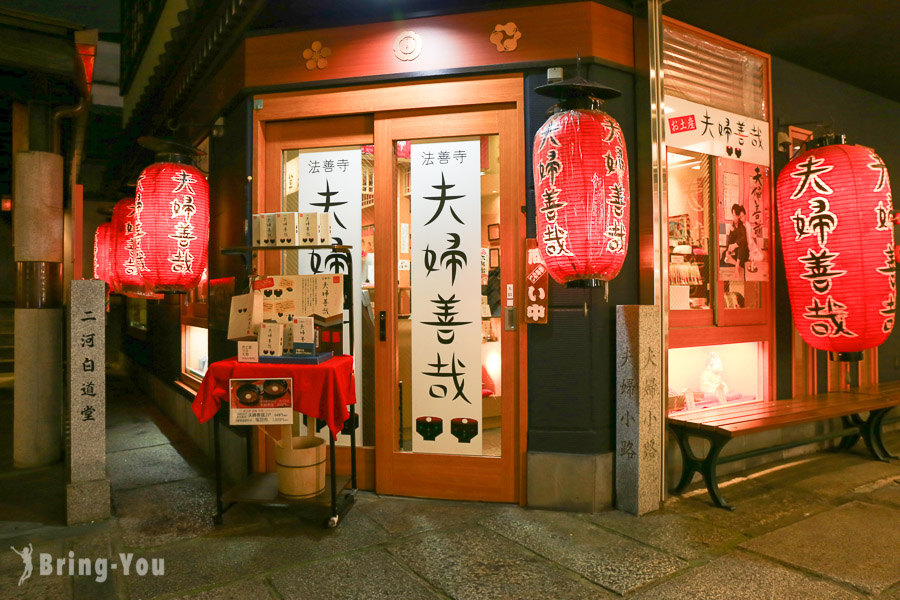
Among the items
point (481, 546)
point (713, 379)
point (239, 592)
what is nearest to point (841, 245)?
point (713, 379)

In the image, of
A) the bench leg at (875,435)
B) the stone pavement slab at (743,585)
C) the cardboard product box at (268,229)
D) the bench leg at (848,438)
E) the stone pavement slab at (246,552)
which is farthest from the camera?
the bench leg at (848,438)

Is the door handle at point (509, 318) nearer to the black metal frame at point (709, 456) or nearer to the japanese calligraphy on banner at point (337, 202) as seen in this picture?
the japanese calligraphy on banner at point (337, 202)

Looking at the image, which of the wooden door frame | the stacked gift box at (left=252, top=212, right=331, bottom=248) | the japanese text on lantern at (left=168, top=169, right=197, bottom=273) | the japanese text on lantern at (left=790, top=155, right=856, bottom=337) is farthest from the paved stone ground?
the stacked gift box at (left=252, top=212, right=331, bottom=248)

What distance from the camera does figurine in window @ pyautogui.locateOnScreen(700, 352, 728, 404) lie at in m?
5.84

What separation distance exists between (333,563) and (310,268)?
2891 mm

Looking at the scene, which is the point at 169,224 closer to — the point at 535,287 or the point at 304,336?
the point at 304,336

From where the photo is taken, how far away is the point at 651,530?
432cm

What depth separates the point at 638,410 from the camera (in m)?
4.62

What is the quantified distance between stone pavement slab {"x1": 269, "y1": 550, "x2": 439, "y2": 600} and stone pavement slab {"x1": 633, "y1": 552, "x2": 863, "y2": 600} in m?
1.49

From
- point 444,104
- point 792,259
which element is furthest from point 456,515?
point 792,259

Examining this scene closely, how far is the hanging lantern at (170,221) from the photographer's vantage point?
507 cm

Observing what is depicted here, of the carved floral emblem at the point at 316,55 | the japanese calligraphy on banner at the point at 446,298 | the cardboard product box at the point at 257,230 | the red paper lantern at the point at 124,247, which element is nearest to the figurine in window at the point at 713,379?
the japanese calligraphy on banner at the point at 446,298

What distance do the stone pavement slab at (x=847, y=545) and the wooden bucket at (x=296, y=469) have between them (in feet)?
11.8

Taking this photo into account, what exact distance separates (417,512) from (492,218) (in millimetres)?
2944
